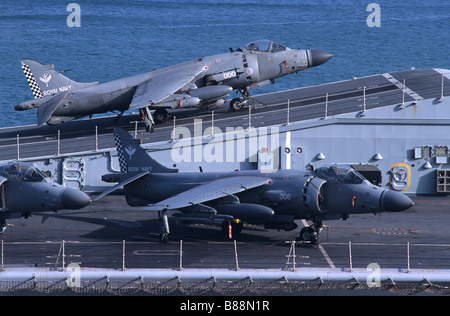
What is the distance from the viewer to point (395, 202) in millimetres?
27703

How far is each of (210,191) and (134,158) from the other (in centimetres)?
533

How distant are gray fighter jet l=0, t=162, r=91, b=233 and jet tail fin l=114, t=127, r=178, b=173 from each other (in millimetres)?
4781

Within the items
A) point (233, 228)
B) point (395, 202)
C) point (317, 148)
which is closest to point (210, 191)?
point (233, 228)

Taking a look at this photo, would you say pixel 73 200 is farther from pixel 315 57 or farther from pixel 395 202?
pixel 315 57

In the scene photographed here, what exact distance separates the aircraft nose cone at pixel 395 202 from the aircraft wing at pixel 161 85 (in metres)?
16.5

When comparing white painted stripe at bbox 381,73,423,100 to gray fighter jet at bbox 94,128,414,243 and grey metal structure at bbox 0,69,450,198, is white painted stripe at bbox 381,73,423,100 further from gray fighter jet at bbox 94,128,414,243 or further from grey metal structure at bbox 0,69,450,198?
gray fighter jet at bbox 94,128,414,243

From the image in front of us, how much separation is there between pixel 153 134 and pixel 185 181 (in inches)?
405

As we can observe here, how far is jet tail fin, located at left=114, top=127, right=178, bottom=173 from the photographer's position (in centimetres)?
3281

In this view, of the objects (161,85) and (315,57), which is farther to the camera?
(315,57)

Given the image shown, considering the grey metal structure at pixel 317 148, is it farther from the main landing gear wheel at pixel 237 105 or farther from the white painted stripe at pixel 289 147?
the main landing gear wheel at pixel 237 105

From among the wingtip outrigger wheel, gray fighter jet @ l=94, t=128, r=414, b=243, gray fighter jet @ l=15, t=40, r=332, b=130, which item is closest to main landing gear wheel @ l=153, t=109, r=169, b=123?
gray fighter jet @ l=15, t=40, r=332, b=130

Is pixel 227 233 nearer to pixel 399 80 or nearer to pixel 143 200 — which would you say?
pixel 143 200

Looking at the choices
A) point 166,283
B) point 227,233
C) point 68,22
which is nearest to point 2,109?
point 68,22

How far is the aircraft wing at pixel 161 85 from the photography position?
132 ft
